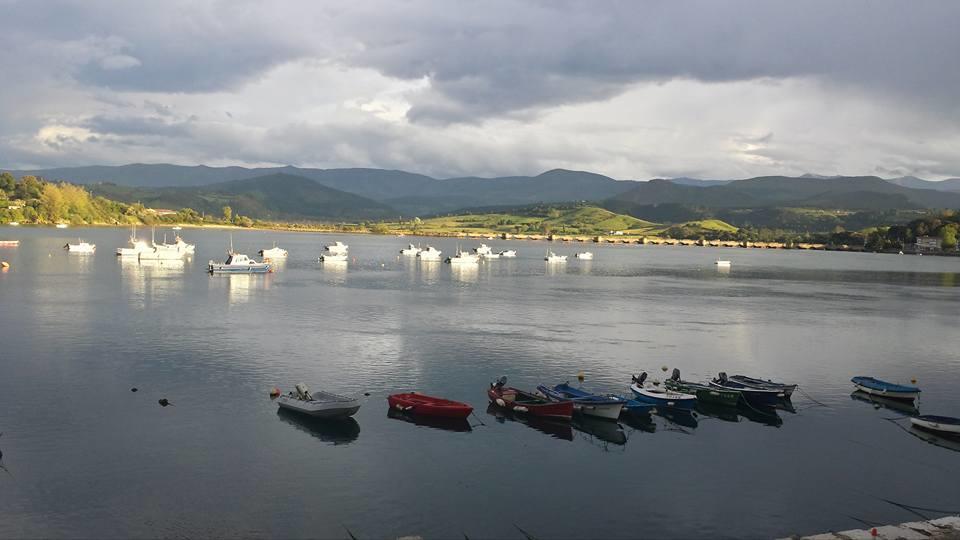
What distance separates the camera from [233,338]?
236 feet

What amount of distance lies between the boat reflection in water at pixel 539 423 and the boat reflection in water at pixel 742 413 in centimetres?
1119

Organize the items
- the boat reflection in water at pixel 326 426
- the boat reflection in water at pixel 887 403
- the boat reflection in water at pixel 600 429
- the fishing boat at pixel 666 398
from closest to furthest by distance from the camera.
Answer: the boat reflection in water at pixel 326 426 → the boat reflection in water at pixel 600 429 → the fishing boat at pixel 666 398 → the boat reflection in water at pixel 887 403

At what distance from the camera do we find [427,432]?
4422cm

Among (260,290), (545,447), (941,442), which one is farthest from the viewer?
(260,290)

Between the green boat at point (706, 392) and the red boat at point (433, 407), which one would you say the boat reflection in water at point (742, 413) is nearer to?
the green boat at point (706, 392)

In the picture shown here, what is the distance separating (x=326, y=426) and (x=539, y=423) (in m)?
13.6

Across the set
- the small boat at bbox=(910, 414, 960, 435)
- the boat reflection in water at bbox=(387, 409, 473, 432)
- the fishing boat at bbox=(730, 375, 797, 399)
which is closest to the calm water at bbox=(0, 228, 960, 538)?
the boat reflection in water at bbox=(387, 409, 473, 432)

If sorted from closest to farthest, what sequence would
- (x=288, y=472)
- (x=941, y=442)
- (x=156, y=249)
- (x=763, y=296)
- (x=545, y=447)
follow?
(x=288, y=472) → (x=545, y=447) → (x=941, y=442) → (x=763, y=296) → (x=156, y=249)

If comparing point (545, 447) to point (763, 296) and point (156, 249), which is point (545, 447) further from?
point (156, 249)

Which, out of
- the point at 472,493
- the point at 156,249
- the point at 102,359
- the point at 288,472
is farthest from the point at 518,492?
the point at 156,249

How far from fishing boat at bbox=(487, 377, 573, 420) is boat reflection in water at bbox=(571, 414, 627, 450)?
0.94 m

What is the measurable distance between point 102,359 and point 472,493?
39971mm

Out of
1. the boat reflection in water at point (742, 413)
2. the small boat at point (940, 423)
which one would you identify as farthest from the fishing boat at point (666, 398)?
the small boat at point (940, 423)

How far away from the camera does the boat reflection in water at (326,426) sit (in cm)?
4256
